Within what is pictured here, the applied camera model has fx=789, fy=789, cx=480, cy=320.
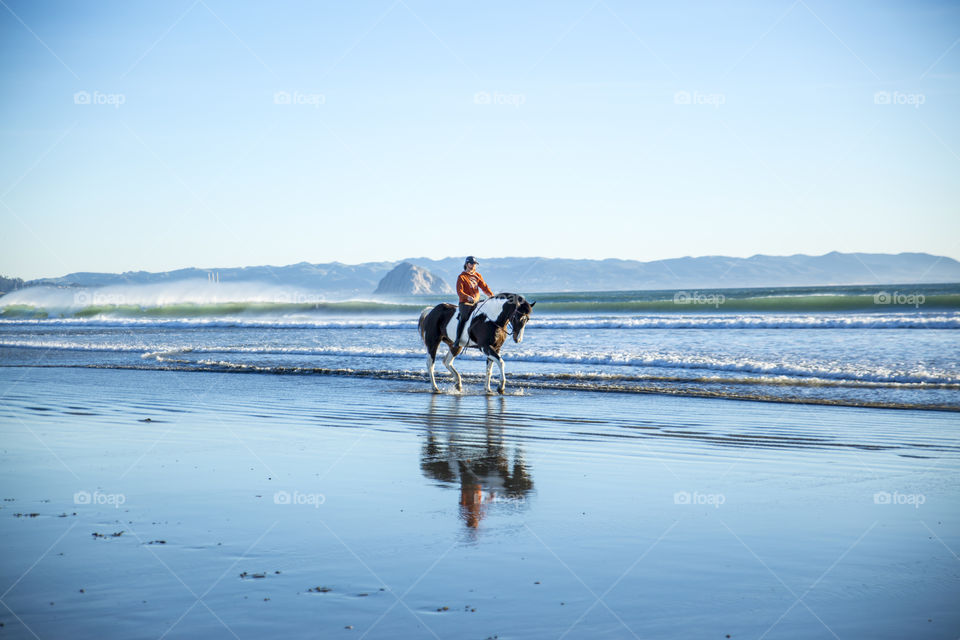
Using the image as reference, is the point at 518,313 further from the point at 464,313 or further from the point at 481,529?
the point at 481,529

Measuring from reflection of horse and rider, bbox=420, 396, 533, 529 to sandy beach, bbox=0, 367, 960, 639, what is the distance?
44 mm

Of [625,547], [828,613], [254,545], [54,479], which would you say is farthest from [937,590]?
[54,479]

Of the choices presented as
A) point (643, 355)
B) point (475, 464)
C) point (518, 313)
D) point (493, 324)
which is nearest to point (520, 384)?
point (493, 324)

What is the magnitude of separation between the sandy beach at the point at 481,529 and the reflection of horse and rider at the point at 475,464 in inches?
1.7

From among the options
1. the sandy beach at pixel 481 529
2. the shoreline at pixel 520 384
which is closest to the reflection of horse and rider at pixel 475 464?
the sandy beach at pixel 481 529

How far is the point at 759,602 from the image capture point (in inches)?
169

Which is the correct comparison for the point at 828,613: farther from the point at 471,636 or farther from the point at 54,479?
the point at 54,479

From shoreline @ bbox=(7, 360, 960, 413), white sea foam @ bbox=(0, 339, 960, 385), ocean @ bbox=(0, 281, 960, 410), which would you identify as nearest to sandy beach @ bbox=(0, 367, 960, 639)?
shoreline @ bbox=(7, 360, 960, 413)

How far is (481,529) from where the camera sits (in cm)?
575

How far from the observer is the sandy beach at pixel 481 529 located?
4.10m

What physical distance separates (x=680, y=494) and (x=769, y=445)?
3.09 meters

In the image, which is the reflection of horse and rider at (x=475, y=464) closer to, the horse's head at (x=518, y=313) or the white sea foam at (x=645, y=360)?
the horse's head at (x=518, y=313)

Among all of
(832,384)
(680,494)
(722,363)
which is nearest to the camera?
(680,494)

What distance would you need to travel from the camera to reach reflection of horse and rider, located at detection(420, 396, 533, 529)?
6.75m
